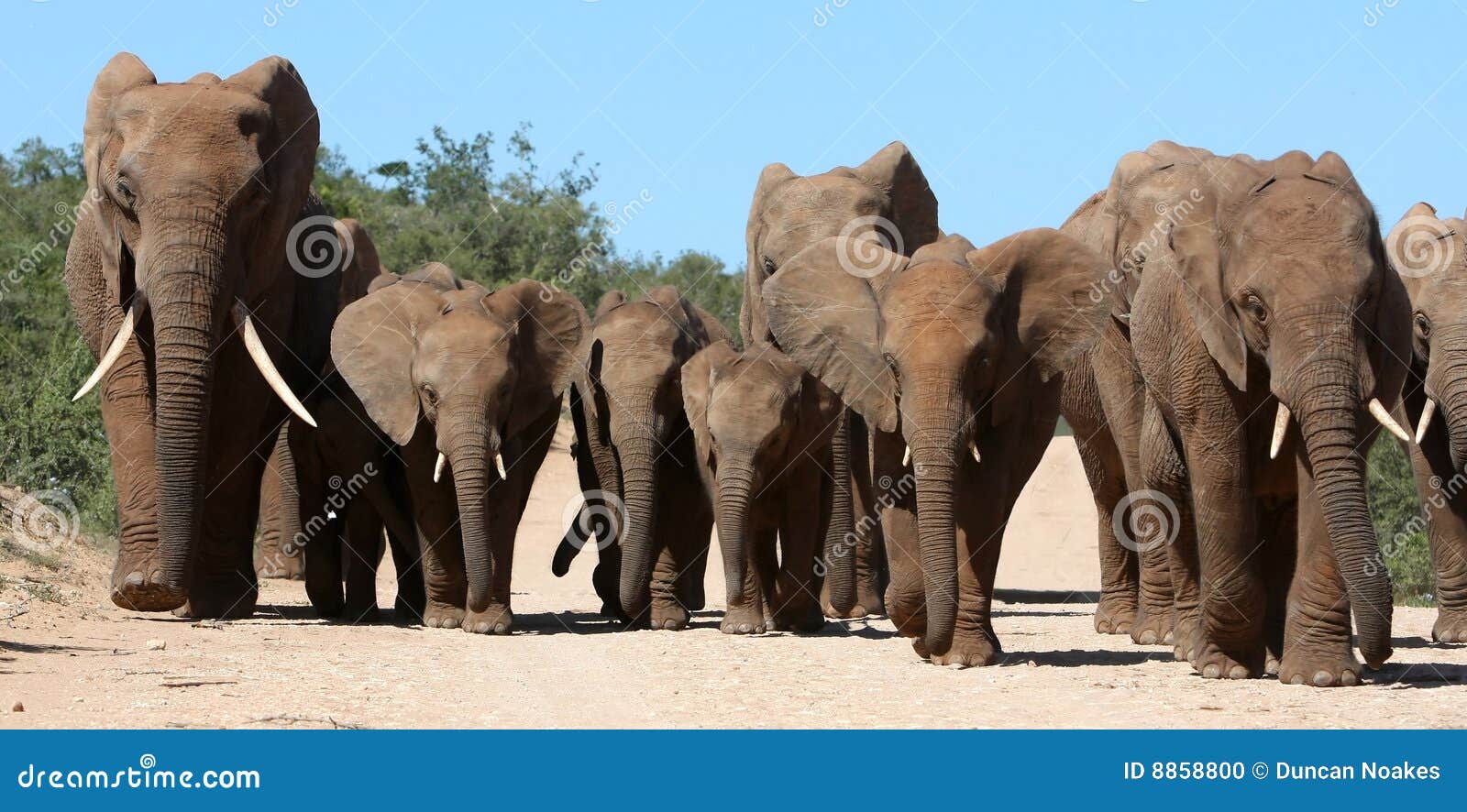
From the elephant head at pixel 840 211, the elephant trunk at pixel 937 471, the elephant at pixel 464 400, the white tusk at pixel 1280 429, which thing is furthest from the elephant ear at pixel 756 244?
the white tusk at pixel 1280 429

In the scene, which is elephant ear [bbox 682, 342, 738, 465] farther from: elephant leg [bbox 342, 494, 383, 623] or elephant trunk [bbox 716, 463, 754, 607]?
elephant leg [bbox 342, 494, 383, 623]

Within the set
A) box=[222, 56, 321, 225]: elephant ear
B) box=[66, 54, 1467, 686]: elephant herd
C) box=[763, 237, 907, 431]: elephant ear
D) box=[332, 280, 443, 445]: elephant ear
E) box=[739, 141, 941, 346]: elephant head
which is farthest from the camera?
box=[739, 141, 941, 346]: elephant head

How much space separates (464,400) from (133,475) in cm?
193

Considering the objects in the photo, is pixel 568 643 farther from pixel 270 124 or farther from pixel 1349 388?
pixel 1349 388

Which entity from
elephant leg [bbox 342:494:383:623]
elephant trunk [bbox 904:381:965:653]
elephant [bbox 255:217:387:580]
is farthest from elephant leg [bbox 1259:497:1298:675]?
elephant [bbox 255:217:387:580]

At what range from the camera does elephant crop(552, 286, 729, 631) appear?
1370 cm

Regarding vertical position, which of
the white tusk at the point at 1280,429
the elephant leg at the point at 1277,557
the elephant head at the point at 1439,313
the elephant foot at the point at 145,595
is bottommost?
the elephant foot at the point at 145,595

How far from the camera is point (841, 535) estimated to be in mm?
14836

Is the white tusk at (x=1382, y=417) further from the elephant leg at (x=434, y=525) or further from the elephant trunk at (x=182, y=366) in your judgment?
the elephant leg at (x=434, y=525)

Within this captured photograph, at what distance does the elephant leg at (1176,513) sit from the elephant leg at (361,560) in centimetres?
514

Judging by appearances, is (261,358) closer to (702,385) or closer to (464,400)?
(464,400)

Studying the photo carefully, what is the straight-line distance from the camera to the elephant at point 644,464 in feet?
44.9

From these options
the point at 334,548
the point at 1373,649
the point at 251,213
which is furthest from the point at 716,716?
the point at 334,548

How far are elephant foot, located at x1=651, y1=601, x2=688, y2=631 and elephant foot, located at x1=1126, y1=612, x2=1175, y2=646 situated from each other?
2835mm
